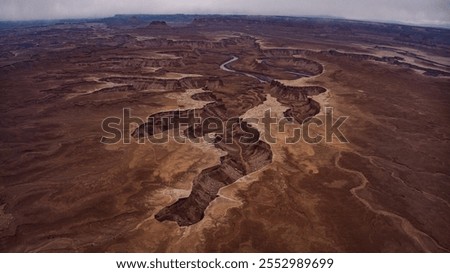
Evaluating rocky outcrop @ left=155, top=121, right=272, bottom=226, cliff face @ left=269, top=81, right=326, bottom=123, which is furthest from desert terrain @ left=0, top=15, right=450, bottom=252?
cliff face @ left=269, top=81, right=326, bottom=123

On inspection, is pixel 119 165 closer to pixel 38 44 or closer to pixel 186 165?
pixel 186 165

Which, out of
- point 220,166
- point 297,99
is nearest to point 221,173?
point 220,166

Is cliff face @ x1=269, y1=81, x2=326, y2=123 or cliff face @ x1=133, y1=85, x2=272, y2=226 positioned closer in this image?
cliff face @ x1=133, y1=85, x2=272, y2=226

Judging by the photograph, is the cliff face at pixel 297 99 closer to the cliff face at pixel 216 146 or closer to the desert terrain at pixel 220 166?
the desert terrain at pixel 220 166

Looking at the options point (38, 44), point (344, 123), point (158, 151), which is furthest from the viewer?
point (38, 44)

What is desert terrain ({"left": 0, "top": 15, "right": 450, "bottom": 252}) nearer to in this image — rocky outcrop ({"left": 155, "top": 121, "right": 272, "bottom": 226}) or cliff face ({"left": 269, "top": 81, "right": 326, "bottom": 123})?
rocky outcrop ({"left": 155, "top": 121, "right": 272, "bottom": 226})

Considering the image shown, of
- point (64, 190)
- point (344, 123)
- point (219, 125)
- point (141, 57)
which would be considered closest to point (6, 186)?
point (64, 190)

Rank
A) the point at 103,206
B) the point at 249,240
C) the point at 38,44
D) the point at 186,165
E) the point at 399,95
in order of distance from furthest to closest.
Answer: the point at 38,44, the point at 399,95, the point at 186,165, the point at 103,206, the point at 249,240

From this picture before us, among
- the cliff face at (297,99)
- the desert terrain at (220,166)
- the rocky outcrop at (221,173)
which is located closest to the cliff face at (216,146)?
the rocky outcrop at (221,173)

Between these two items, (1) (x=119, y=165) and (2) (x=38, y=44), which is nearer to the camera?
(1) (x=119, y=165)
